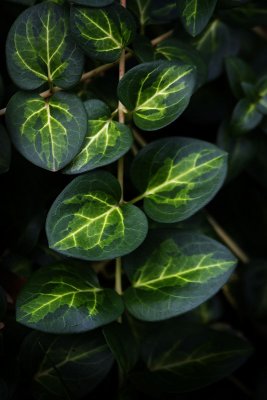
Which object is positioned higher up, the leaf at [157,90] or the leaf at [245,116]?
the leaf at [157,90]

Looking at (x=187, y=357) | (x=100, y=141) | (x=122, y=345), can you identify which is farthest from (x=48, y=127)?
(x=187, y=357)

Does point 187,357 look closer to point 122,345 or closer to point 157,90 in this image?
point 122,345

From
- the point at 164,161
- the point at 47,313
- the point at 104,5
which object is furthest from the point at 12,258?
the point at 104,5

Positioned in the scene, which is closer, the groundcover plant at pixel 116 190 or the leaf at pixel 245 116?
the groundcover plant at pixel 116 190

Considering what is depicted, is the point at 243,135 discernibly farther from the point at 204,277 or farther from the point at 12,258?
the point at 12,258

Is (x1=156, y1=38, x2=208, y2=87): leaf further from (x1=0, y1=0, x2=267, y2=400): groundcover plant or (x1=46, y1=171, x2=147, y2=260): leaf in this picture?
(x1=46, y1=171, x2=147, y2=260): leaf

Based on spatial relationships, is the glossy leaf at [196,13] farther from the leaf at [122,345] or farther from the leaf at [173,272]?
the leaf at [122,345]

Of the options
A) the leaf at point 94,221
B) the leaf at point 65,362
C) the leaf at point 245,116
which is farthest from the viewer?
the leaf at point 245,116

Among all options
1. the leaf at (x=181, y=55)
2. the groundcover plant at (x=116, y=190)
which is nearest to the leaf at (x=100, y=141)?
the groundcover plant at (x=116, y=190)
